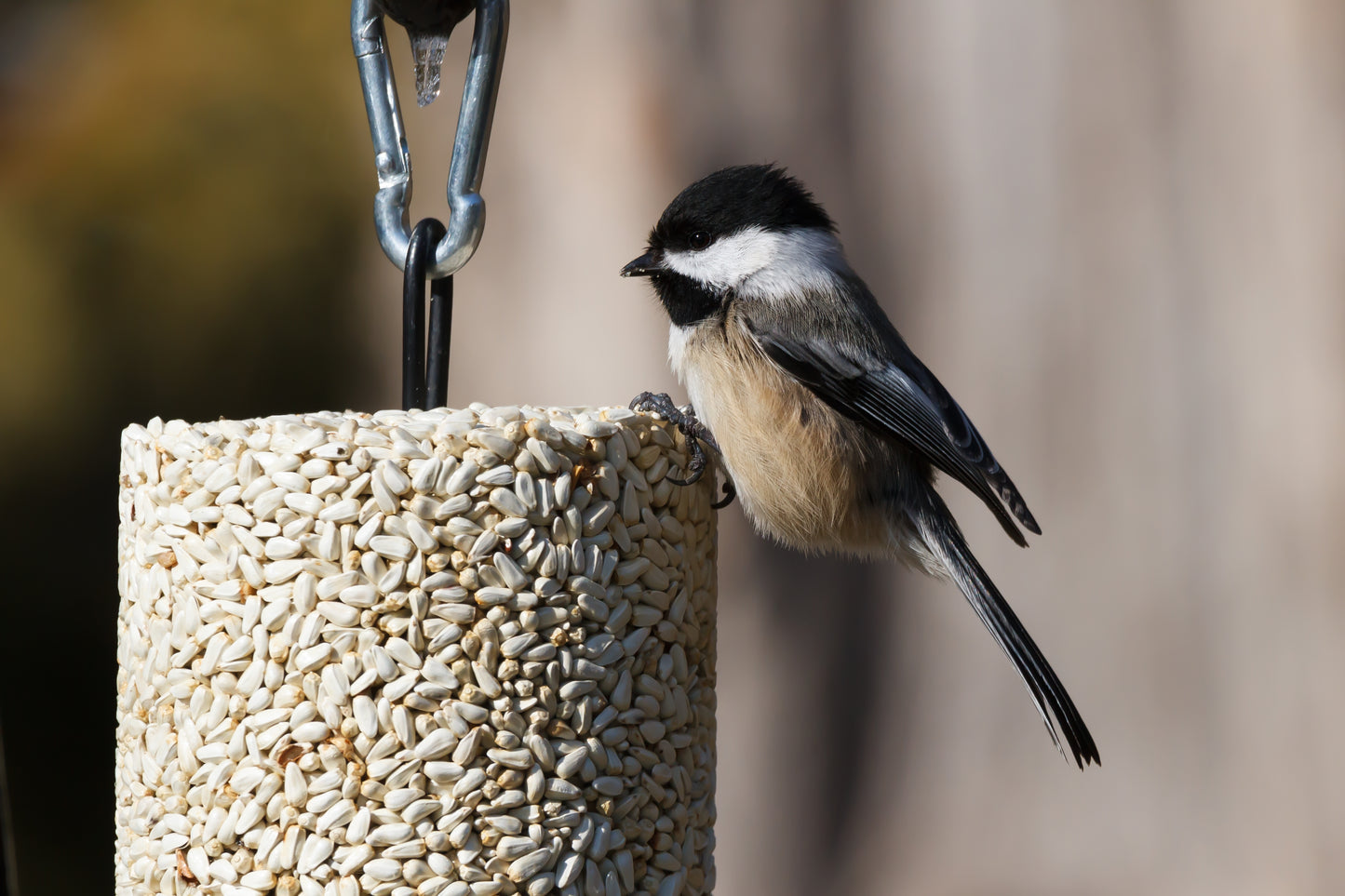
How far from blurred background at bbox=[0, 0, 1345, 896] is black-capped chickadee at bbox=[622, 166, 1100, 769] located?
542 millimetres

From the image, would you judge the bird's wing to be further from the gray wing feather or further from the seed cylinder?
the seed cylinder

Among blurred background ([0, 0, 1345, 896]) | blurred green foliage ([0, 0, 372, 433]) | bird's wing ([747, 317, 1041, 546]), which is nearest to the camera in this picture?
bird's wing ([747, 317, 1041, 546])

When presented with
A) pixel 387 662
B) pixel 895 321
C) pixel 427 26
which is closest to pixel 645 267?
pixel 427 26

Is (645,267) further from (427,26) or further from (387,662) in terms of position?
(387,662)

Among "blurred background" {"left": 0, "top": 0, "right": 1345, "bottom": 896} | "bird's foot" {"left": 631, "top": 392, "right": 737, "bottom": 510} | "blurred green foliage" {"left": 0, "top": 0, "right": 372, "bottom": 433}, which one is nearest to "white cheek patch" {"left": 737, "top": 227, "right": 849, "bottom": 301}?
"bird's foot" {"left": 631, "top": 392, "right": 737, "bottom": 510}

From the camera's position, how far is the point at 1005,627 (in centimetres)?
114

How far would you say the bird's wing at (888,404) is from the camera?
118 cm

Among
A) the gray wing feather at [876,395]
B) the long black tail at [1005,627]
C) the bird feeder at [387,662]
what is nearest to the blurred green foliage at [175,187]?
the gray wing feather at [876,395]

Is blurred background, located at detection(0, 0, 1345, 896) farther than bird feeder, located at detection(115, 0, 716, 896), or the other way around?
blurred background, located at detection(0, 0, 1345, 896)

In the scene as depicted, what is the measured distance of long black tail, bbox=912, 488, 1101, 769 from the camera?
1.07 m

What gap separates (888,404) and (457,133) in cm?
59

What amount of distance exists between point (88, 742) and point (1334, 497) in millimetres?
2226

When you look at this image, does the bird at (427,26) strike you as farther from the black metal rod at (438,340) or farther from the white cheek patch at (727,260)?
the white cheek patch at (727,260)

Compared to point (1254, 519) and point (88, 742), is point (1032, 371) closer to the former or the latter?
point (1254, 519)
